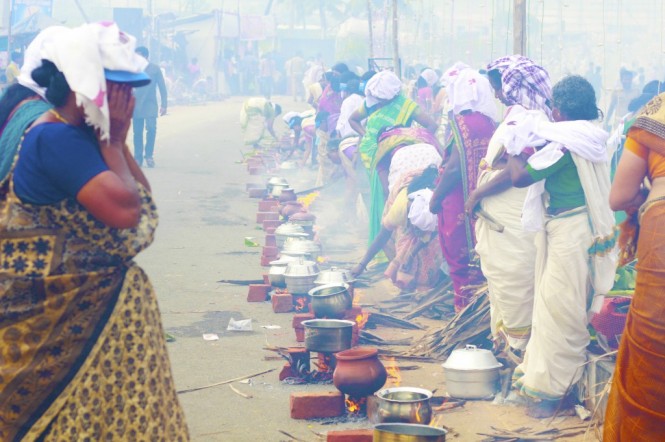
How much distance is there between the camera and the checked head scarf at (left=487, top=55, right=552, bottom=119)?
22.4 feet

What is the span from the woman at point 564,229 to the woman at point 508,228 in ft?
1.89

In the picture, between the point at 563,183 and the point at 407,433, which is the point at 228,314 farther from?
the point at 407,433

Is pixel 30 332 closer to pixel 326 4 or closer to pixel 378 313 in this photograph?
pixel 378 313

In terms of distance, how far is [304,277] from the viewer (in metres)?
8.64

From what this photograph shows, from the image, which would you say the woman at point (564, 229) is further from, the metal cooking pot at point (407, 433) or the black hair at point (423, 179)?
the black hair at point (423, 179)

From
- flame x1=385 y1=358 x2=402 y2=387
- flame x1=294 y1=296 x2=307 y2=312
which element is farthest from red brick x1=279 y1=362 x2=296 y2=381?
flame x1=294 y1=296 x2=307 y2=312

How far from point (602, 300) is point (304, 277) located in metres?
3.32

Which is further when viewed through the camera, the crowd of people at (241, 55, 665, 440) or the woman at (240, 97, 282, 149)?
the woman at (240, 97, 282, 149)

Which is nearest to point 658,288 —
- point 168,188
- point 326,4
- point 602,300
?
A: point 602,300

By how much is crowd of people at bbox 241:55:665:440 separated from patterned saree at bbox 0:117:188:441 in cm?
196

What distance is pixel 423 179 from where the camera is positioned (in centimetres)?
1000

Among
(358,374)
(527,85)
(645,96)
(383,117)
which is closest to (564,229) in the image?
(527,85)

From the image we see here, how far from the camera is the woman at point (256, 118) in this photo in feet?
73.8

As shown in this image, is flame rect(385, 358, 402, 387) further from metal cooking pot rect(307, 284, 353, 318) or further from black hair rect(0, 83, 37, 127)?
black hair rect(0, 83, 37, 127)
